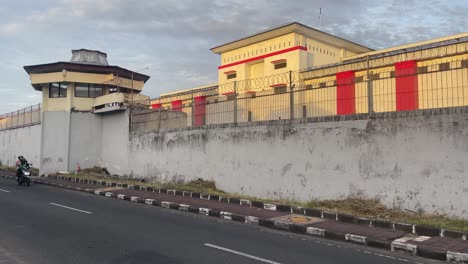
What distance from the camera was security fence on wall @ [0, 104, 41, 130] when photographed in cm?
2889

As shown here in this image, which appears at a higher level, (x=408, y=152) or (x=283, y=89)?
(x=283, y=89)

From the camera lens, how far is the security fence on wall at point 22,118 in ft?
94.8

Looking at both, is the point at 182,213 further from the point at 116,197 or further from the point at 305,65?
the point at 305,65

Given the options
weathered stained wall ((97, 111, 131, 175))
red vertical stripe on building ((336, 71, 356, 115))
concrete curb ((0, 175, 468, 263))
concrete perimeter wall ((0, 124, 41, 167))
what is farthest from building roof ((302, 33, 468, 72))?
concrete perimeter wall ((0, 124, 41, 167))

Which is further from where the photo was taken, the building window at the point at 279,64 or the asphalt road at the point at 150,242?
the building window at the point at 279,64

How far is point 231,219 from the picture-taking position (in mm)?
10922

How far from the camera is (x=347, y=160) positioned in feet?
36.9

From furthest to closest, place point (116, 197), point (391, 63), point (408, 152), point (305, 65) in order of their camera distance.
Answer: point (305, 65)
point (391, 63)
point (116, 197)
point (408, 152)

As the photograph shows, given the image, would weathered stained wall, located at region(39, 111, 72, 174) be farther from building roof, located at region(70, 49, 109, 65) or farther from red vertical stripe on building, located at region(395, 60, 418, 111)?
red vertical stripe on building, located at region(395, 60, 418, 111)

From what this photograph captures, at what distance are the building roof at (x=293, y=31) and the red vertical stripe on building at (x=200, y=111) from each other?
15.2 metres

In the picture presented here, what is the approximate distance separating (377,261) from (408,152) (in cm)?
423

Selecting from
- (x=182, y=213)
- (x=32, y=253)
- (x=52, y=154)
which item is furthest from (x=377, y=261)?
(x=52, y=154)

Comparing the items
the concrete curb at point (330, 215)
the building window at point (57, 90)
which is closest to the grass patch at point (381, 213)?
the concrete curb at point (330, 215)

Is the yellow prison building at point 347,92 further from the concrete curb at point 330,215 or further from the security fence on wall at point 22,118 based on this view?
the security fence on wall at point 22,118
